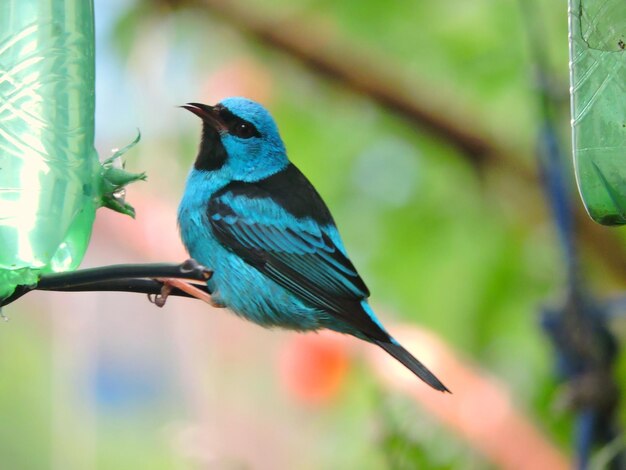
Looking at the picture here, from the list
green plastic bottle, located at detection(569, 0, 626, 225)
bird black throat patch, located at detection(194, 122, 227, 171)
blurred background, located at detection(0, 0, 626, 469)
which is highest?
green plastic bottle, located at detection(569, 0, 626, 225)

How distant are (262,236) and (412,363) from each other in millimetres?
711

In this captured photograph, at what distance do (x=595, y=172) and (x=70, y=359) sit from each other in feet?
20.9

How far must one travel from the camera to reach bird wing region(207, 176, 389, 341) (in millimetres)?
3074

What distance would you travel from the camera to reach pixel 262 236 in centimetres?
323

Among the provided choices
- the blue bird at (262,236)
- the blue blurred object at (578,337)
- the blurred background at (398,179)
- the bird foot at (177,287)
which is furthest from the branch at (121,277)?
the blurred background at (398,179)

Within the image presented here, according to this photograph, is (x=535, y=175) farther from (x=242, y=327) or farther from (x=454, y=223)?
(x=242, y=327)

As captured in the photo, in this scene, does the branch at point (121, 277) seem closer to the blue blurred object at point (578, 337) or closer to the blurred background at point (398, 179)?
A: the blue blurred object at point (578, 337)

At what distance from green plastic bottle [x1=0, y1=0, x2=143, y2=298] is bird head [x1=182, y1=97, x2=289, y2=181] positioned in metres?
0.68

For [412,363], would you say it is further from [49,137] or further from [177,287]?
[49,137]

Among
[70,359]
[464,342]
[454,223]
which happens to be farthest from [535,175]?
[70,359]

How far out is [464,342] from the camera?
207 inches

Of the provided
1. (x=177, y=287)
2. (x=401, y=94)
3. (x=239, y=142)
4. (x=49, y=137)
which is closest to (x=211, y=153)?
(x=239, y=142)

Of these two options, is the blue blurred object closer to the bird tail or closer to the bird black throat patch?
the bird tail

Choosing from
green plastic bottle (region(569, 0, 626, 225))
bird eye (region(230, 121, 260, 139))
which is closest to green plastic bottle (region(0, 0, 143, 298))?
bird eye (region(230, 121, 260, 139))
